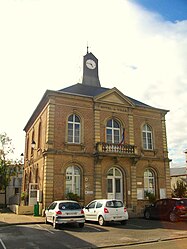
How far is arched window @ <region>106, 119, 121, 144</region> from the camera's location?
2141 cm

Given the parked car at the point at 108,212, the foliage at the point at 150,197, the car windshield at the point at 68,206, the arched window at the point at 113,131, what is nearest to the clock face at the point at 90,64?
the arched window at the point at 113,131

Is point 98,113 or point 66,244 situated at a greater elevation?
point 98,113

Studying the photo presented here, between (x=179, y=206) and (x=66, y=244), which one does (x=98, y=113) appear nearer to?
(x=179, y=206)

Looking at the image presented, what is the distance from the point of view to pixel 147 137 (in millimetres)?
23000

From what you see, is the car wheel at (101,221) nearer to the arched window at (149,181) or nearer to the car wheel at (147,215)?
the car wheel at (147,215)

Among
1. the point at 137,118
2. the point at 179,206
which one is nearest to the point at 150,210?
the point at 179,206

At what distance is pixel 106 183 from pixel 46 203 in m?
4.69

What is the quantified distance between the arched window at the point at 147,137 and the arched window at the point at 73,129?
19.7 feet

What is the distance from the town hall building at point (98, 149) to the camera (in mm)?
19125

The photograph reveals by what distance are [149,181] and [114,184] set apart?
10.9ft

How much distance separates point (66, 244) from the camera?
902 centimetres

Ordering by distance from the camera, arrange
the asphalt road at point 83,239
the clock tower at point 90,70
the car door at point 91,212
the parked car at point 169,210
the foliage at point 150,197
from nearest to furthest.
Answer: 1. the asphalt road at point 83,239
2. the car door at point 91,212
3. the parked car at point 169,210
4. the foliage at point 150,197
5. the clock tower at point 90,70

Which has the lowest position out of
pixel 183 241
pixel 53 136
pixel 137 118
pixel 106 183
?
pixel 183 241

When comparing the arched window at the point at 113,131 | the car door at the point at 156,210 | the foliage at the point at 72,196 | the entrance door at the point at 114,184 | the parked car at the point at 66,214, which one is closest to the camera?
the parked car at the point at 66,214
